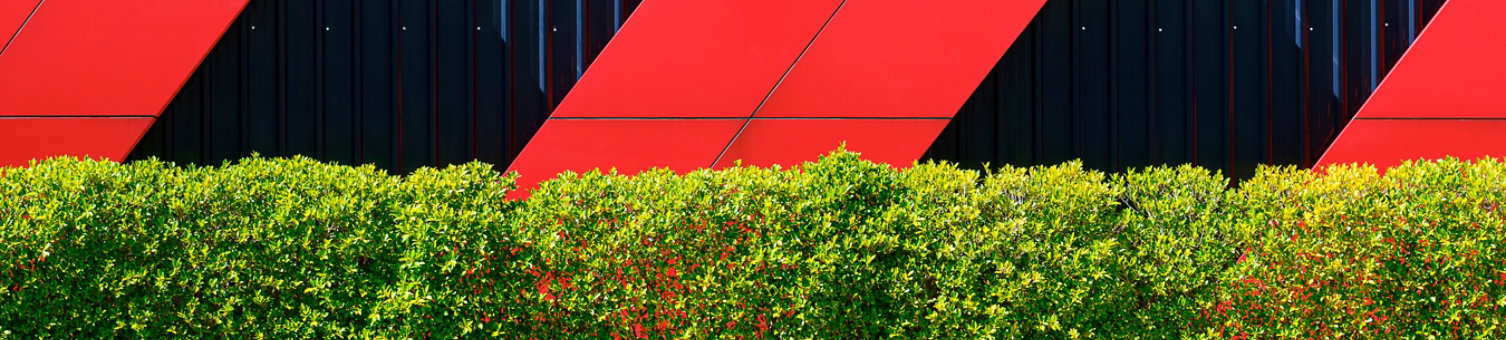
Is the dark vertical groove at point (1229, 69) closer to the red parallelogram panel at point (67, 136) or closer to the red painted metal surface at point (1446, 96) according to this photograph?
the red painted metal surface at point (1446, 96)

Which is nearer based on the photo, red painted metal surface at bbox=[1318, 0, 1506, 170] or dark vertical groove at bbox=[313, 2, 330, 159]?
red painted metal surface at bbox=[1318, 0, 1506, 170]

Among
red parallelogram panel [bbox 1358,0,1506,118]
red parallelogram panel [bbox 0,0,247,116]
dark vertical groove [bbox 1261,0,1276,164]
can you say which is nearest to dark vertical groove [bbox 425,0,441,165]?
red parallelogram panel [bbox 0,0,247,116]

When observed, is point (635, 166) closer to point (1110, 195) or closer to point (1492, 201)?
point (1110, 195)

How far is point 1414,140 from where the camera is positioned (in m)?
4.99

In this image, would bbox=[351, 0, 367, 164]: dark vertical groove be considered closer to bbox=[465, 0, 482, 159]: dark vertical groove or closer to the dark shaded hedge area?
bbox=[465, 0, 482, 159]: dark vertical groove

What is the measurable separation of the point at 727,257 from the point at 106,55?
12.1 feet

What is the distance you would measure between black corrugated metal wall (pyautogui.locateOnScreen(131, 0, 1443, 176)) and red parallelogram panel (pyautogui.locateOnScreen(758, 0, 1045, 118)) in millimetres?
354

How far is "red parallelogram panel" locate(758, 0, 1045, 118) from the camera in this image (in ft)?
16.1

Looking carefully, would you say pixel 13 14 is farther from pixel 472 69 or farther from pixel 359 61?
pixel 472 69

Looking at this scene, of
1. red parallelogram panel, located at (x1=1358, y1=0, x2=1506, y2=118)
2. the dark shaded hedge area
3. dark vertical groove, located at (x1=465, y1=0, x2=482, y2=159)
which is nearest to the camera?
the dark shaded hedge area

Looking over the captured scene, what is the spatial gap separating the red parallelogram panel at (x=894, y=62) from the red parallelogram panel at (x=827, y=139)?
0.05 metres

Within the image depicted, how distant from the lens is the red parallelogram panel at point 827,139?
4934mm

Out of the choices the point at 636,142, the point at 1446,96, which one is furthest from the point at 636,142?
the point at 1446,96

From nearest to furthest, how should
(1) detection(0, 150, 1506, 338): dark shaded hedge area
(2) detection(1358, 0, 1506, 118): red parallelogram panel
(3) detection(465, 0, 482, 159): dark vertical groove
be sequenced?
(1) detection(0, 150, 1506, 338): dark shaded hedge area
(2) detection(1358, 0, 1506, 118): red parallelogram panel
(3) detection(465, 0, 482, 159): dark vertical groove
